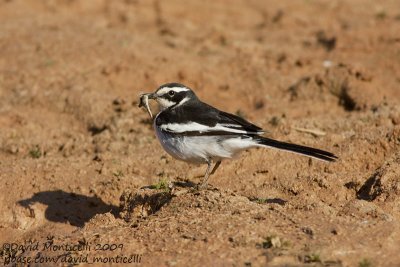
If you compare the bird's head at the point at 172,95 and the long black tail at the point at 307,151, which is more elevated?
the bird's head at the point at 172,95

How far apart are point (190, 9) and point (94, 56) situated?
5136 millimetres

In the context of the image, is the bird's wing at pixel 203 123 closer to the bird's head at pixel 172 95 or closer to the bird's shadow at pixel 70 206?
the bird's head at pixel 172 95

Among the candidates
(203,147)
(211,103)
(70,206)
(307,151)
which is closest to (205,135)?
(203,147)

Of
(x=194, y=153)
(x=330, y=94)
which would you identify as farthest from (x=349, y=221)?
(x=330, y=94)

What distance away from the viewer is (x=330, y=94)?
42.5 ft

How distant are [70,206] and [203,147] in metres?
2.34

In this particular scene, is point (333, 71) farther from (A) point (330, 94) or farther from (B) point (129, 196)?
(B) point (129, 196)

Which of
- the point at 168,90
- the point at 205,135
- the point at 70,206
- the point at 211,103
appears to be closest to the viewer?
the point at 205,135

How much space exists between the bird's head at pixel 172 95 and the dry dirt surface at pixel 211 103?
3.64 ft

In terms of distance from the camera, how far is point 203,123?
343 inches

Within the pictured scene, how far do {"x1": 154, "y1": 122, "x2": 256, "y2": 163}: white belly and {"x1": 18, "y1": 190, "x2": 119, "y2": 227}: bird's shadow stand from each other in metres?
1.46

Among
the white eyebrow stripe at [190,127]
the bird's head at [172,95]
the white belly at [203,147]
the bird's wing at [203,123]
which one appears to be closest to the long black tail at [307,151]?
the bird's wing at [203,123]

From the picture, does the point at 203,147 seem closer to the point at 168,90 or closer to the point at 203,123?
the point at 203,123

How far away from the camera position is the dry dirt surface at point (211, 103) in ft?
23.2
